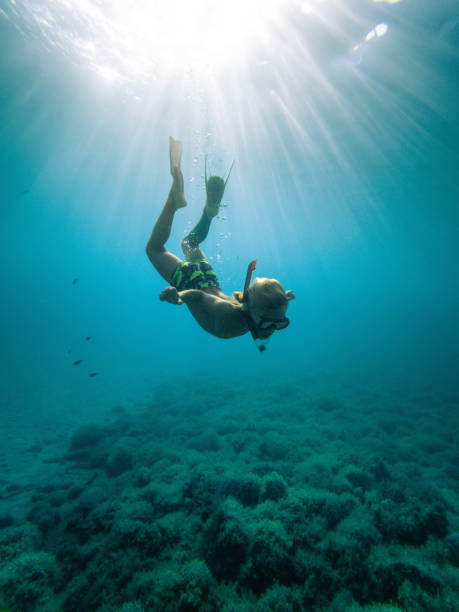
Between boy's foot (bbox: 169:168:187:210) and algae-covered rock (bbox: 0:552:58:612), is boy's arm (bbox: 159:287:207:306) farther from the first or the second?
algae-covered rock (bbox: 0:552:58:612)

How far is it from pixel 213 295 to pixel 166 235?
1.51 m

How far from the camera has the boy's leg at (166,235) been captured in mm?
3791

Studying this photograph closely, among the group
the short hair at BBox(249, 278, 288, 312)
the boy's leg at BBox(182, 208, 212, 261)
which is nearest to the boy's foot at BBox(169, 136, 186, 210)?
the boy's leg at BBox(182, 208, 212, 261)

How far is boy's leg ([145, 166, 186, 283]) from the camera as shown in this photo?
3791 millimetres

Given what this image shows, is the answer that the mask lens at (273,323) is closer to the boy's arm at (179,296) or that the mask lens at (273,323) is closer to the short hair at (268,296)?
the short hair at (268,296)

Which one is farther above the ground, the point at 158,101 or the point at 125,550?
the point at 158,101

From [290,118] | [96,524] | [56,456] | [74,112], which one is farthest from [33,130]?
[96,524]

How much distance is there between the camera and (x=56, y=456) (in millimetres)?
11461

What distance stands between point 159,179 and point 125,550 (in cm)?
3618

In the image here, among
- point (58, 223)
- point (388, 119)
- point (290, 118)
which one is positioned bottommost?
point (388, 119)

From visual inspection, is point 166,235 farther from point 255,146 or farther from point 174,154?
point 255,146

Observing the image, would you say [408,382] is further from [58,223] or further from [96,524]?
[58,223]

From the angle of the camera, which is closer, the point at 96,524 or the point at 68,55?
the point at 96,524

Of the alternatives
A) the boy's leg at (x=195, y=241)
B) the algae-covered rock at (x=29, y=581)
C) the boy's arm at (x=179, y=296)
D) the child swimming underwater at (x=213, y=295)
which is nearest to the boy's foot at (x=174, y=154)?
the child swimming underwater at (x=213, y=295)
